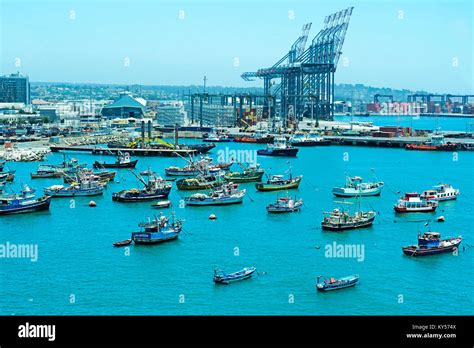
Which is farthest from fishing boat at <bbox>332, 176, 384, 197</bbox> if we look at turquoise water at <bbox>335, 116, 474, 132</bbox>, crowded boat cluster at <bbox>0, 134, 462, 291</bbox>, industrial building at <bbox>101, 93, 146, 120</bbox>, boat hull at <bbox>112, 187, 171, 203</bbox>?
industrial building at <bbox>101, 93, 146, 120</bbox>

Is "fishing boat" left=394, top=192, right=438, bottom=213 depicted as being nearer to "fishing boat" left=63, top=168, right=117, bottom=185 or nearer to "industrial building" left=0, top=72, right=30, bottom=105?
"fishing boat" left=63, top=168, right=117, bottom=185

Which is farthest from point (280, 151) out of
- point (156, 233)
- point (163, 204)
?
point (156, 233)

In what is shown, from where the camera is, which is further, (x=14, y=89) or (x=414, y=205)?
(x=14, y=89)

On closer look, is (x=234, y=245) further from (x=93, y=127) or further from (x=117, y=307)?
(x=93, y=127)

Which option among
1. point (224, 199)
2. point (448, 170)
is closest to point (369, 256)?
point (224, 199)

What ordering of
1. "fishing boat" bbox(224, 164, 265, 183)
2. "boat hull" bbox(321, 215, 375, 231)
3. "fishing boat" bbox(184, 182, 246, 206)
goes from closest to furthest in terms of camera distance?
"boat hull" bbox(321, 215, 375, 231), "fishing boat" bbox(184, 182, 246, 206), "fishing boat" bbox(224, 164, 265, 183)

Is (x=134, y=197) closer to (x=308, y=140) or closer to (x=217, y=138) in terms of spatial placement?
(x=308, y=140)

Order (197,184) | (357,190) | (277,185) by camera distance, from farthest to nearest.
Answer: (197,184), (277,185), (357,190)
